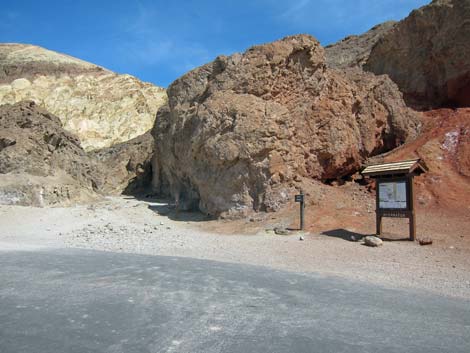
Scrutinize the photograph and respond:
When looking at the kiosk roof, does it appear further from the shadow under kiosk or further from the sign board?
the sign board

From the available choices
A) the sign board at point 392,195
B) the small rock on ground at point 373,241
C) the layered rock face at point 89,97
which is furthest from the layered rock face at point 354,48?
the layered rock face at point 89,97

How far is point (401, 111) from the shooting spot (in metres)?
17.4

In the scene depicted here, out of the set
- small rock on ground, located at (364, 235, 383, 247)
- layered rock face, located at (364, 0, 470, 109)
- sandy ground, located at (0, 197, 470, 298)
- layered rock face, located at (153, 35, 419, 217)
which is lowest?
sandy ground, located at (0, 197, 470, 298)

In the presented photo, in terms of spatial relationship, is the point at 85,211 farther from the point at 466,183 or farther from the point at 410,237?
the point at 466,183

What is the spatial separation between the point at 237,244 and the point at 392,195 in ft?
14.1

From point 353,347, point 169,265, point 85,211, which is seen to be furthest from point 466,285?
point 85,211

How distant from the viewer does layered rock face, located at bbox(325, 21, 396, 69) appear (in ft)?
88.6

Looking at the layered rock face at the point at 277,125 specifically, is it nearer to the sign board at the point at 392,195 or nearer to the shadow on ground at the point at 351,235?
the shadow on ground at the point at 351,235

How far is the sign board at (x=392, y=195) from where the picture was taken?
33.3 feet

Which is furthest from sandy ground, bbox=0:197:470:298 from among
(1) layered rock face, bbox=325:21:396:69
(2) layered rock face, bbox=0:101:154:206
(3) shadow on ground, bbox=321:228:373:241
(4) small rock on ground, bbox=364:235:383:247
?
(1) layered rock face, bbox=325:21:396:69

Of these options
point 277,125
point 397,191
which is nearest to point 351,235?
point 397,191

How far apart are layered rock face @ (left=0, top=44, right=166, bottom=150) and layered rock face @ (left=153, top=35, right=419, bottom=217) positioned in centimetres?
3140

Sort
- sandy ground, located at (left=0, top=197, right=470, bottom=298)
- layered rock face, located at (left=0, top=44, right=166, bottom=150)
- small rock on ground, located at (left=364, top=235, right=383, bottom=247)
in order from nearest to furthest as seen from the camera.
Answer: sandy ground, located at (left=0, top=197, right=470, bottom=298), small rock on ground, located at (left=364, top=235, right=383, bottom=247), layered rock face, located at (left=0, top=44, right=166, bottom=150)

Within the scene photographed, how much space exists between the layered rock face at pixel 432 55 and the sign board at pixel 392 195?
1020 cm
